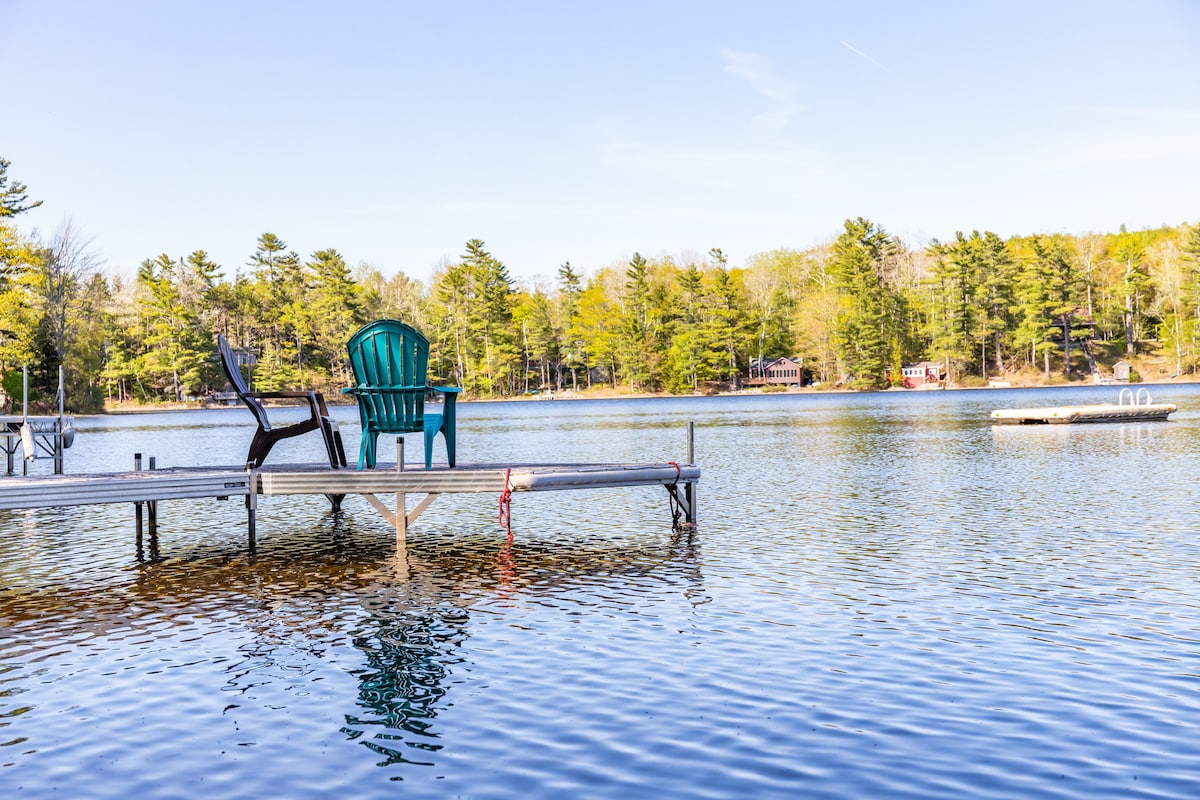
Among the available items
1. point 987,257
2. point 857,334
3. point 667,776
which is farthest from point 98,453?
point 987,257

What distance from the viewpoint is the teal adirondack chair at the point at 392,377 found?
34.0ft

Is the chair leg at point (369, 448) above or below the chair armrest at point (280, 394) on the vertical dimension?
below

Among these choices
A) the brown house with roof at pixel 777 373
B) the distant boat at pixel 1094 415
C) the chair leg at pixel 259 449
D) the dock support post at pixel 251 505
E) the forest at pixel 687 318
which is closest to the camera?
the dock support post at pixel 251 505

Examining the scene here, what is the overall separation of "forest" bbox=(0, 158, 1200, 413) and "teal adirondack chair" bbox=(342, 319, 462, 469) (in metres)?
66.6

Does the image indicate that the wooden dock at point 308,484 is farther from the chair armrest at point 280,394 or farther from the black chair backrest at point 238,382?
the chair armrest at point 280,394

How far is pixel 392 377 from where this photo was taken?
10492 mm

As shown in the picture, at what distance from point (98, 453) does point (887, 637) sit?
25.2 metres

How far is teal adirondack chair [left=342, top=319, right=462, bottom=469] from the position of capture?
408 inches

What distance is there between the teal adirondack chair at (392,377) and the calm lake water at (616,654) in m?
1.45

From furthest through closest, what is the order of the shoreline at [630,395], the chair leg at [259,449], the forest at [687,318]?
the forest at [687,318] < the shoreline at [630,395] < the chair leg at [259,449]

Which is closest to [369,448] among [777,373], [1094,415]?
[1094,415]

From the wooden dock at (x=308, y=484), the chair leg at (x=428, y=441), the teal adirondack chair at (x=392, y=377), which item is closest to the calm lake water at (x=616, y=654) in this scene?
the wooden dock at (x=308, y=484)

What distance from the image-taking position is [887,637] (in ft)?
23.6

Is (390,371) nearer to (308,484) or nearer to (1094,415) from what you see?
(308,484)
